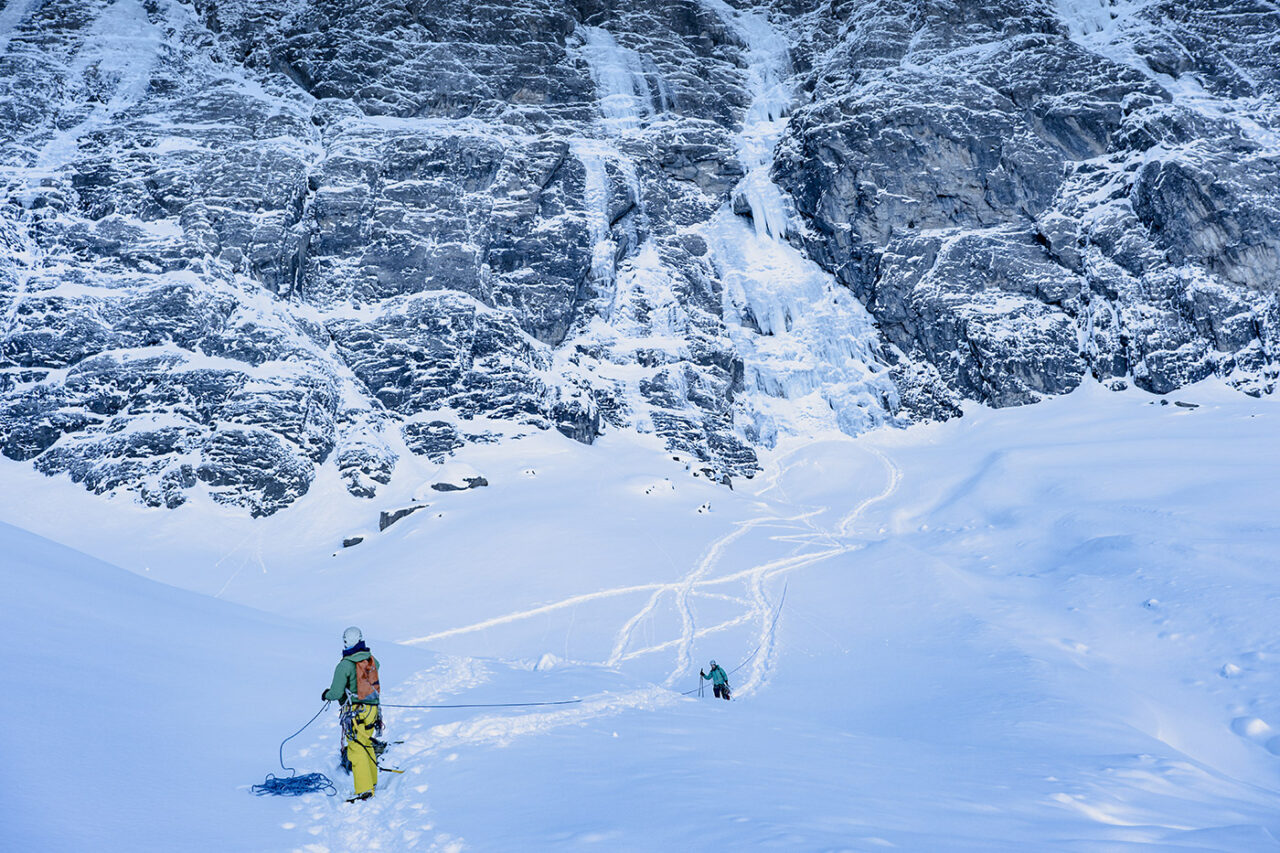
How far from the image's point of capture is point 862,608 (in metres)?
18.9

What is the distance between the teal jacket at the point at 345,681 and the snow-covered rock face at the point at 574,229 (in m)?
30.9

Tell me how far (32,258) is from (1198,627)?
169ft

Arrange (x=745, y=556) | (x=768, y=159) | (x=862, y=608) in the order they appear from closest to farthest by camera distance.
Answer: (x=862, y=608)
(x=745, y=556)
(x=768, y=159)

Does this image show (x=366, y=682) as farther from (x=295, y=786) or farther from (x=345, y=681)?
(x=295, y=786)

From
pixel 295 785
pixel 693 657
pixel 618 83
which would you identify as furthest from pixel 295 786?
pixel 618 83

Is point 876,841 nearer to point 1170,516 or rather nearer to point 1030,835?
point 1030,835

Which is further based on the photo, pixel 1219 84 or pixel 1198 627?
pixel 1219 84

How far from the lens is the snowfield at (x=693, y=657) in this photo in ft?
16.8

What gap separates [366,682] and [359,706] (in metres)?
0.21

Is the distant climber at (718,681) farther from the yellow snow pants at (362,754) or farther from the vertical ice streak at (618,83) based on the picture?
the vertical ice streak at (618,83)

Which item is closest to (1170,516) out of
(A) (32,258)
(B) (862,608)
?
(B) (862,608)

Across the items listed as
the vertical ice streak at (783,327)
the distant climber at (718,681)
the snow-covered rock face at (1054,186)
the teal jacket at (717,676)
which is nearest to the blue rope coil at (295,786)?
the distant climber at (718,681)

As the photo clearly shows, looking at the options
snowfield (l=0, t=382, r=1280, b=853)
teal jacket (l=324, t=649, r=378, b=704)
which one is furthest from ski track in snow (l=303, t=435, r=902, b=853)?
teal jacket (l=324, t=649, r=378, b=704)

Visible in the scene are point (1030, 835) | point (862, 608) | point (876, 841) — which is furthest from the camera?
point (862, 608)
